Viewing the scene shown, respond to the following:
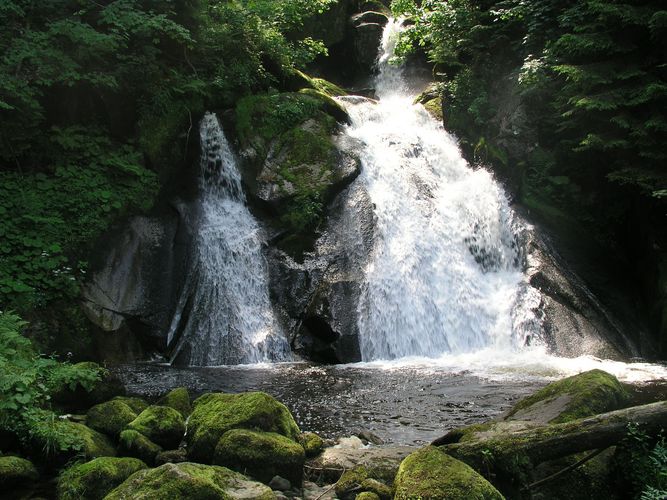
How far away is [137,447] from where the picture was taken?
5.50m

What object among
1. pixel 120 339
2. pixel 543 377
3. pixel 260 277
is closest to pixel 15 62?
pixel 120 339

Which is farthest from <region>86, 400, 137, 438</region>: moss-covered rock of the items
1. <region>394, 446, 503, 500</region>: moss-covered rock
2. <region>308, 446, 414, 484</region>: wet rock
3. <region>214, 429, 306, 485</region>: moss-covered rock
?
<region>394, 446, 503, 500</region>: moss-covered rock

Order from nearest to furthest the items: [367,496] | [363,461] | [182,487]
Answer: [182,487] < [367,496] < [363,461]

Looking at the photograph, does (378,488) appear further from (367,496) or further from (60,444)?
(60,444)

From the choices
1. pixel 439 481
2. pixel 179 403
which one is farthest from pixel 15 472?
pixel 439 481

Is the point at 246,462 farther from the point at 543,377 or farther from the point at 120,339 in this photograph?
the point at 120,339

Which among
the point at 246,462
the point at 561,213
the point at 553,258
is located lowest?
the point at 246,462

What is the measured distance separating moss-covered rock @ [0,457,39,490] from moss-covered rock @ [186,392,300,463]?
4.81 ft

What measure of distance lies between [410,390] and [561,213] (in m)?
7.35

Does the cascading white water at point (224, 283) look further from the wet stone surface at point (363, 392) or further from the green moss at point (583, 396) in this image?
the green moss at point (583, 396)

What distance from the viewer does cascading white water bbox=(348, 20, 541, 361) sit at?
11.1 metres

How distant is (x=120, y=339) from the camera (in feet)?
34.6

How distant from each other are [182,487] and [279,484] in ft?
3.98

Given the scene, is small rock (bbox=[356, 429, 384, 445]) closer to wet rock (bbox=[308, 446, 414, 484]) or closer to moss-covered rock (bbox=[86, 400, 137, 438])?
wet rock (bbox=[308, 446, 414, 484])
